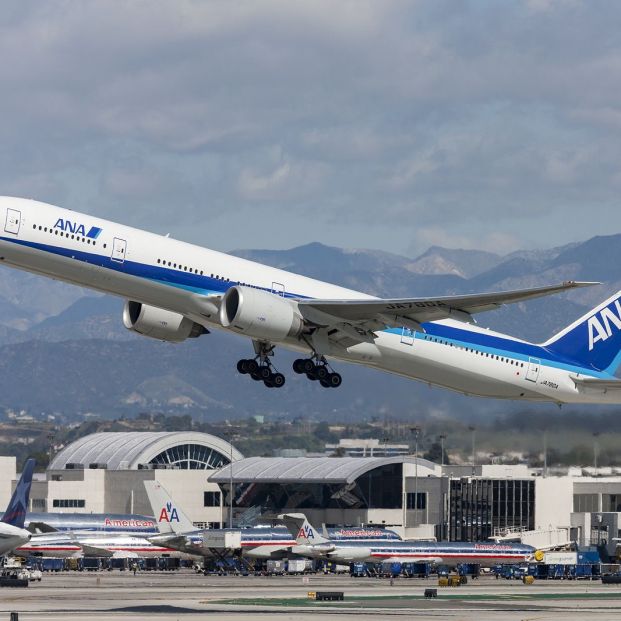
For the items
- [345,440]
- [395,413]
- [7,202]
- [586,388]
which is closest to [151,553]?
[395,413]

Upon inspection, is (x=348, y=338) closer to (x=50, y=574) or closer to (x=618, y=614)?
(x=618, y=614)

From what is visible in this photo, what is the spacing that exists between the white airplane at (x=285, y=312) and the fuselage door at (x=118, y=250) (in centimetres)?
4

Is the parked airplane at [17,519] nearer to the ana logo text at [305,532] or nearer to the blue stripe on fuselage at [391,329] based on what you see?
the ana logo text at [305,532]

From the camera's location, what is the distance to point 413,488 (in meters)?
129

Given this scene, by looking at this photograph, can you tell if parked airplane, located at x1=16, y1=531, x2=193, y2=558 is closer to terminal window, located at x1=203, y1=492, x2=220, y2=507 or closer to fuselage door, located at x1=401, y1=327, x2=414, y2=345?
terminal window, located at x1=203, y1=492, x2=220, y2=507

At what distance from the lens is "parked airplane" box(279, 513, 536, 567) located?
9344 centimetres

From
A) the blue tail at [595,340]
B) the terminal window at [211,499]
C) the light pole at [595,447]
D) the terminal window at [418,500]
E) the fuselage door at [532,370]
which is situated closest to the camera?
the fuselage door at [532,370]

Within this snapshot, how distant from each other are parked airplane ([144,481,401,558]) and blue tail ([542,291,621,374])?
3319 centimetres

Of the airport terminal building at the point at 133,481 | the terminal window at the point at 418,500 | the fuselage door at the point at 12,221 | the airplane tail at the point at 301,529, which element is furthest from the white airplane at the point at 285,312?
the airport terminal building at the point at 133,481

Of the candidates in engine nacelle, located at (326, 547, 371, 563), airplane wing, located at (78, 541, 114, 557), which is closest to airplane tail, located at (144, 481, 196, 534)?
airplane wing, located at (78, 541, 114, 557)

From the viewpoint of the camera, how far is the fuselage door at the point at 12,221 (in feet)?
173

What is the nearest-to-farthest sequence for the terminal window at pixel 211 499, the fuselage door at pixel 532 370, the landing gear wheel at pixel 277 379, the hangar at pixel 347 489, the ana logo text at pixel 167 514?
1. the landing gear wheel at pixel 277 379
2. the fuselage door at pixel 532 370
3. the ana logo text at pixel 167 514
4. the hangar at pixel 347 489
5. the terminal window at pixel 211 499

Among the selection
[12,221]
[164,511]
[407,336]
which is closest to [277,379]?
[407,336]

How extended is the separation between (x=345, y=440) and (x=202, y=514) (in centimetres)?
2967
